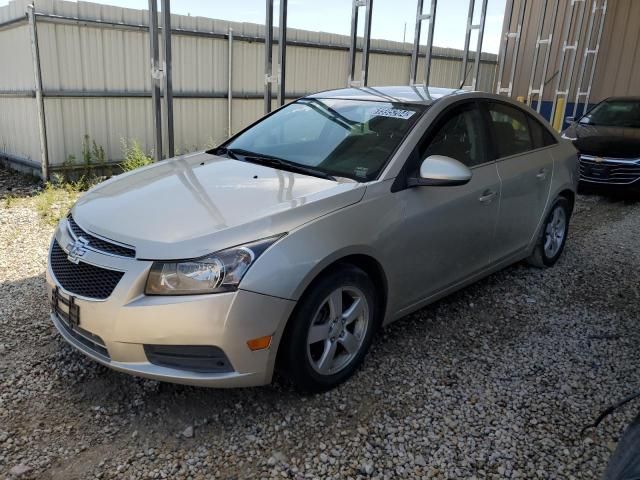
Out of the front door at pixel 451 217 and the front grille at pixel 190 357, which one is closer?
the front grille at pixel 190 357

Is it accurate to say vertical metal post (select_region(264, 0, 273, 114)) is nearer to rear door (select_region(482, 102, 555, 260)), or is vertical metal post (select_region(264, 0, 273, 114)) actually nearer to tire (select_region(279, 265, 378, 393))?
rear door (select_region(482, 102, 555, 260))

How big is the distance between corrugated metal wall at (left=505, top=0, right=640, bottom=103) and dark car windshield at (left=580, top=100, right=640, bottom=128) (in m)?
5.34

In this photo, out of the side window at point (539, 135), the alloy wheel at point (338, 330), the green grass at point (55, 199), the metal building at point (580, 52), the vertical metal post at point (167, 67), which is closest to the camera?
the alloy wheel at point (338, 330)

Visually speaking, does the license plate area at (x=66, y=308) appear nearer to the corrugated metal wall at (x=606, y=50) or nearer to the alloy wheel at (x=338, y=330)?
the alloy wheel at (x=338, y=330)

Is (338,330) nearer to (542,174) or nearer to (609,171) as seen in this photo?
(542,174)

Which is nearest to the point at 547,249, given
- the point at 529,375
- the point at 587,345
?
the point at 587,345

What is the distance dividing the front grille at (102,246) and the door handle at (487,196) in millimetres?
2249

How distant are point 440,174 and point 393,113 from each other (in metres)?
0.68

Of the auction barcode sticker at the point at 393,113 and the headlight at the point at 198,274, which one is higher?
the auction barcode sticker at the point at 393,113

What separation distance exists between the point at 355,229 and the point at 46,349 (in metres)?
1.96

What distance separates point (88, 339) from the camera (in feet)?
8.63

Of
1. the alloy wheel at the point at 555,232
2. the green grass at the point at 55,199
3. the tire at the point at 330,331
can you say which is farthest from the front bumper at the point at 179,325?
the green grass at the point at 55,199

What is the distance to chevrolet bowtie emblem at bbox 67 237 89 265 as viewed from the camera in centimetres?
265

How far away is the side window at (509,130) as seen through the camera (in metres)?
4.04
